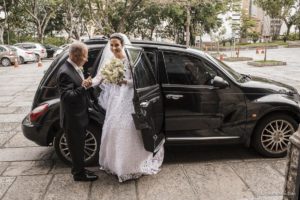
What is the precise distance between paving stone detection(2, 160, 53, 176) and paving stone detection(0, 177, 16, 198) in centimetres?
16

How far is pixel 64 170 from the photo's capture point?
5164mm

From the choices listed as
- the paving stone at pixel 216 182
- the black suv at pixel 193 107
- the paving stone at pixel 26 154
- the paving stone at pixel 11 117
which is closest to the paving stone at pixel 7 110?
the paving stone at pixel 11 117

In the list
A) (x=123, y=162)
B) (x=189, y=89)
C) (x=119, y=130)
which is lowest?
(x=123, y=162)

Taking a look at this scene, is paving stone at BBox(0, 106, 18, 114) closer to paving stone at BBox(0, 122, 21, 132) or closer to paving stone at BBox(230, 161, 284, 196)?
paving stone at BBox(0, 122, 21, 132)

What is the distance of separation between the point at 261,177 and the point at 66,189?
249 centimetres

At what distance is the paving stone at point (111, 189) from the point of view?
14.2 ft

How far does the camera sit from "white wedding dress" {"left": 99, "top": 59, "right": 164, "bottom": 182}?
4.54 m

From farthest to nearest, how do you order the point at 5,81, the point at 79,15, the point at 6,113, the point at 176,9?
the point at 79,15
the point at 176,9
the point at 5,81
the point at 6,113

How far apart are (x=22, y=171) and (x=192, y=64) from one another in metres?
2.84

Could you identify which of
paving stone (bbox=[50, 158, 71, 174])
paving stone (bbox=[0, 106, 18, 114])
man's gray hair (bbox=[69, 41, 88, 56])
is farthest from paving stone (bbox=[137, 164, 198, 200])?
paving stone (bbox=[0, 106, 18, 114])

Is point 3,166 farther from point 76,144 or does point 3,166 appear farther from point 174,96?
point 174,96

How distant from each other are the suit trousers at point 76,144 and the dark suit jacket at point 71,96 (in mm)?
60

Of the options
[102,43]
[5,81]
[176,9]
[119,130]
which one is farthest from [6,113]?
[176,9]

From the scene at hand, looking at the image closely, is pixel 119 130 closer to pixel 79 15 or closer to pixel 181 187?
pixel 181 187
